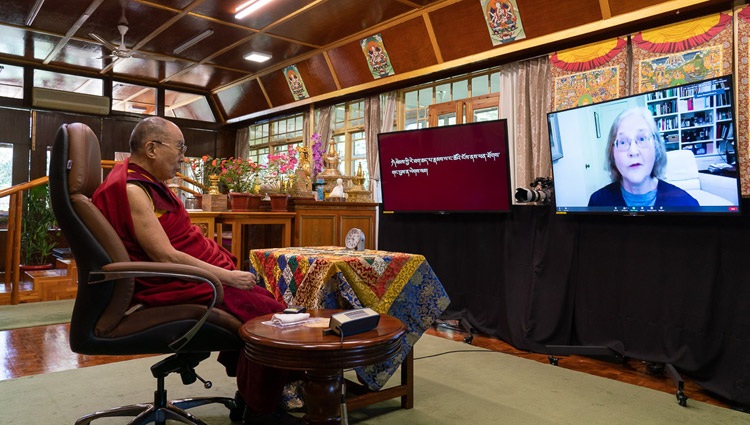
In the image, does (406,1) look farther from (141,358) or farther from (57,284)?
(57,284)

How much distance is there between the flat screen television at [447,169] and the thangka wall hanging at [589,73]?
81 centimetres

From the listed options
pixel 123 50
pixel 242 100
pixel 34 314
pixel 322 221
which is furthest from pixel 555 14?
pixel 242 100

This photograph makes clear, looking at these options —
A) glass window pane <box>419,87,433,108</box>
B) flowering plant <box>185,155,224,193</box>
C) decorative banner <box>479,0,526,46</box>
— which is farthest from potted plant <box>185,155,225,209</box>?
decorative banner <box>479,0,526,46</box>

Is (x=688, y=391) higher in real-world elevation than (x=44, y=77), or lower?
lower

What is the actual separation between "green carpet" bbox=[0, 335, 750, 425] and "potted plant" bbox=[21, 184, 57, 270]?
329 cm

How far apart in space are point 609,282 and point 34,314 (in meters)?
4.47

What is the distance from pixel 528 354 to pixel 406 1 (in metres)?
3.33

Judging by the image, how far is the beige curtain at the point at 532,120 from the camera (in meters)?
4.43

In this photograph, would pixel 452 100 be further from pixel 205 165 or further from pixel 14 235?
pixel 14 235

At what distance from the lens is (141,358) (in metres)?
3.13

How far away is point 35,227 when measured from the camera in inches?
214

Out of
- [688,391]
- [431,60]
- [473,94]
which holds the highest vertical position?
[431,60]

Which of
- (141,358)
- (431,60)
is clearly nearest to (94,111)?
(431,60)

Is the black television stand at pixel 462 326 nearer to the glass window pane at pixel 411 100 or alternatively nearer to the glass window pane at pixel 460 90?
the glass window pane at pixel 460 90
